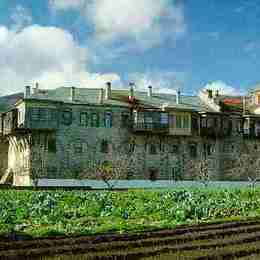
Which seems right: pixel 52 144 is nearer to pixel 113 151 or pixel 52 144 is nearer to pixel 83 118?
pixel 83 118

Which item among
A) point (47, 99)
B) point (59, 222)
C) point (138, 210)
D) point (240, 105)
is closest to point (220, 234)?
point (59, 222)

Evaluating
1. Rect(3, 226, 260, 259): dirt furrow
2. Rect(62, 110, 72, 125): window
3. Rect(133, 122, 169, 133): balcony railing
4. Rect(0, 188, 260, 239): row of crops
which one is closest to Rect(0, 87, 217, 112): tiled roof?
Rect(62, 110, 72, 125): window

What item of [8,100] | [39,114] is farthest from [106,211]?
[8,100]

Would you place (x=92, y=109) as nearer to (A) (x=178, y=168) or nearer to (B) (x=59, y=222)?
(A) (x=178, y=168)

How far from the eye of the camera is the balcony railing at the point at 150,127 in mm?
62469

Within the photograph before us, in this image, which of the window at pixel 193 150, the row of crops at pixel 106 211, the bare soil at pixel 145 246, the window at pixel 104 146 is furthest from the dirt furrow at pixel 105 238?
the window at pixel 193 150

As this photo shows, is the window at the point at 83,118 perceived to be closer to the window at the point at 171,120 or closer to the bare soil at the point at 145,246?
the window at the point at 171,120

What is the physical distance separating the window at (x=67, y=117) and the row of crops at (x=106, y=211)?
77.8 feet

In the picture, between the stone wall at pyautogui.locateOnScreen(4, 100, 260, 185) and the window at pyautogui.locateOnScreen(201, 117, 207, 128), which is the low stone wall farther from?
the window at pyautogui.locateOnScreen(201, 117, 207, 128)

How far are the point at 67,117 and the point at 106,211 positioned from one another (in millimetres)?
31719

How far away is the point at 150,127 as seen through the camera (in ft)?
207

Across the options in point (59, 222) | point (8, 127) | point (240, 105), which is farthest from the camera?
point (240, 105)

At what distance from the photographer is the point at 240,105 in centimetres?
7456

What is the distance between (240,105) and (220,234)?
57.5 m
